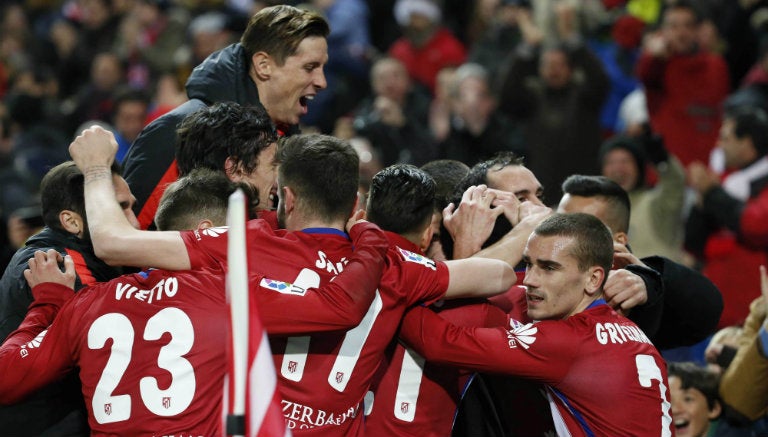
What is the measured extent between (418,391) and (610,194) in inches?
61.8

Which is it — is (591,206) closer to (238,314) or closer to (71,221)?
(71,221)

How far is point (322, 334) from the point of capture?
4.02 meters

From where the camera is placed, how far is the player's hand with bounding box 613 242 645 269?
4816 millimetres

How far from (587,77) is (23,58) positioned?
855 cm

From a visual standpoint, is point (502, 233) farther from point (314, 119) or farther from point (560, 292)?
point (314, 119)

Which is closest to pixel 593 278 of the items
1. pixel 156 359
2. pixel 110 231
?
pixel 156 359

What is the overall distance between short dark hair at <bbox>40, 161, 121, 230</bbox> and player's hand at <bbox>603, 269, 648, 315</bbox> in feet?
6.86

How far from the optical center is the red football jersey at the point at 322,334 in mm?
3910

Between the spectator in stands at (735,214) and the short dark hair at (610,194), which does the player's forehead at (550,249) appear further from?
the spectator in stands at (735,214)

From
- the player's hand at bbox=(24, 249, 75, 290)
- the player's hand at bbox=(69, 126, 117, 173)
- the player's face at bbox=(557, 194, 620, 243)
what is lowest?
the player's hand at bbox=(24, 249, 75, 290)

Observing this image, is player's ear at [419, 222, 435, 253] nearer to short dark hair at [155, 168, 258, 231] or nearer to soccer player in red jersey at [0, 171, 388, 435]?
soccer player in red jersey at [0, 171, 388, 435]

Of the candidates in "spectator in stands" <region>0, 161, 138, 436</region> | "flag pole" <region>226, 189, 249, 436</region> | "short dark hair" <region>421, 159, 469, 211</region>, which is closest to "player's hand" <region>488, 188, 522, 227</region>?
"short dark hair" <region>421, 159, 469, 211</region>

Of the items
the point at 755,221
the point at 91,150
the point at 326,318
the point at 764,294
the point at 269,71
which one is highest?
the point at 269,71

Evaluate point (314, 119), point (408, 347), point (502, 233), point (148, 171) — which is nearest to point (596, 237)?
point (502, 233)
